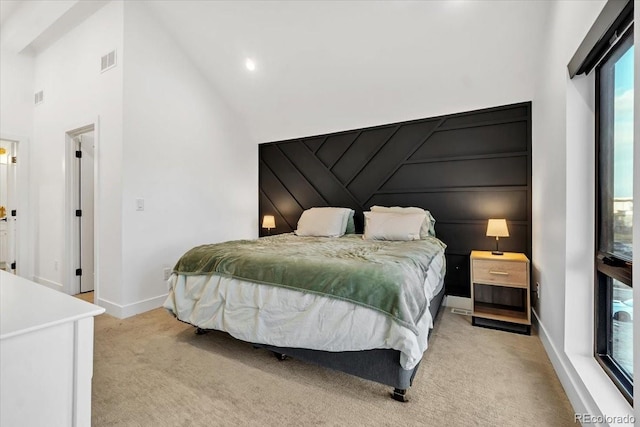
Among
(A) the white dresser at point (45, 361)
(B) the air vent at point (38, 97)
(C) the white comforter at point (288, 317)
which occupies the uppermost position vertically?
(B) the air vent at point (38, 97)

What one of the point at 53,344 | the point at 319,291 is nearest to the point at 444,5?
the point at 319,291

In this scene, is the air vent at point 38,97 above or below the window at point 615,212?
above

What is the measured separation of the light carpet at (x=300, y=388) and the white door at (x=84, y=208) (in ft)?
5.77

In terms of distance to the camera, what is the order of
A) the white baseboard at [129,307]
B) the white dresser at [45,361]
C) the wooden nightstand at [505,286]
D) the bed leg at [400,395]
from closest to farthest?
the white dresser at [45,361] < the bed leg at [400,395] < the wooden nightstand at [505,286] < the white baseboard at [129,307]

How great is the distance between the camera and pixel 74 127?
10.7 feet

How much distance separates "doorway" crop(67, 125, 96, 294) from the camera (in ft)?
11.3

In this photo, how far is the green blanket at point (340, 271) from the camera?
1530 mm

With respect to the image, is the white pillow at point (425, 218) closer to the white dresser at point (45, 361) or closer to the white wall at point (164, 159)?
the white wall at point (164, 159)

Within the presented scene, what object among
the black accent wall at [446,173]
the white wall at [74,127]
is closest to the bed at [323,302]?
the black accent wall at [446,173]

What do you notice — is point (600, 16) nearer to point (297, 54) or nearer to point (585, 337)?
point (585, 337)

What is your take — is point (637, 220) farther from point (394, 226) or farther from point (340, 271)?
point (394, 226)

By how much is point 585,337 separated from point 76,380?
2.29 meters

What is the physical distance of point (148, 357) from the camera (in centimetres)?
203

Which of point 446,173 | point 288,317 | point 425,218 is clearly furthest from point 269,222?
point 288,317
